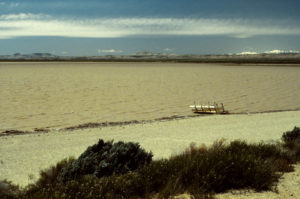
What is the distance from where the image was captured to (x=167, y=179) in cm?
563

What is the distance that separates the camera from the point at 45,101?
21953 mm

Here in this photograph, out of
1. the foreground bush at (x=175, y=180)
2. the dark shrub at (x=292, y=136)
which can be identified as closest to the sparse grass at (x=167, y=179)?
the foreground bush at (x=175, y=180)

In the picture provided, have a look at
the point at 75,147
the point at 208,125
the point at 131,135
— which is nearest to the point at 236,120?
the point at 208,125

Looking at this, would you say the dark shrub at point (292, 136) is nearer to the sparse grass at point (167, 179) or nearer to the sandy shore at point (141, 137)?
the sandy shore at point (141, 137)

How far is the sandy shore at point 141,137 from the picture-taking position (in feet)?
26.4

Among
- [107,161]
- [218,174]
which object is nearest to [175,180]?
[218,174]

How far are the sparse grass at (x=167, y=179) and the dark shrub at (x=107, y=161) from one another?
0.08ft

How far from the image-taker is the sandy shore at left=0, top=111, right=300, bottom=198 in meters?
8.05

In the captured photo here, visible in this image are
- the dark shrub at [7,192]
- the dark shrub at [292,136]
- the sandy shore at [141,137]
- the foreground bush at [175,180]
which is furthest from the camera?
the dark shrub at [292,136]

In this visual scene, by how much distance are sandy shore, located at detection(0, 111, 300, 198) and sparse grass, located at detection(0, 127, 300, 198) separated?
785mm

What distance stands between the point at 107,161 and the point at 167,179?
4.38 feet

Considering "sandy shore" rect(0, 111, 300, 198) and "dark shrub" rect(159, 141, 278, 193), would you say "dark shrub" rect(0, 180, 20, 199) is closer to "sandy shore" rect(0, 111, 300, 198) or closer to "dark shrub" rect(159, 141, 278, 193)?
"sandy shore" rect(0, 111, 300, 198)

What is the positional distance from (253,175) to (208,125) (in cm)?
755

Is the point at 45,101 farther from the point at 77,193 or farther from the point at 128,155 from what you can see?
the point at 77,193
